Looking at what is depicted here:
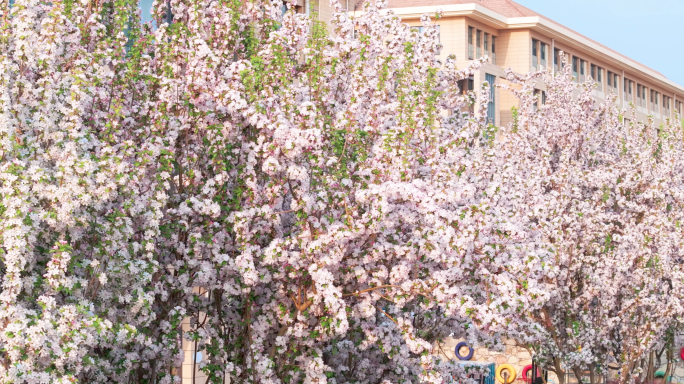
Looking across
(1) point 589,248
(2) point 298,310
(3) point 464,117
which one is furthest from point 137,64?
(1) point 589,248

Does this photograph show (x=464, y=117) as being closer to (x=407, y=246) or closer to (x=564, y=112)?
(x=407, y=246)

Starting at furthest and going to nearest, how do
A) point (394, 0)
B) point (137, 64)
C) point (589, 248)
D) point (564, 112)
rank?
point (394, 0)
point (564, 112)
point (589, 248)
point (137, 64)

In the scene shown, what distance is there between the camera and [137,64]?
1475 cm

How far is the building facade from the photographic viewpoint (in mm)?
57656

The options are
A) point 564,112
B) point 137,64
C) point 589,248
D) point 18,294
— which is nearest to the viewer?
point 18,294

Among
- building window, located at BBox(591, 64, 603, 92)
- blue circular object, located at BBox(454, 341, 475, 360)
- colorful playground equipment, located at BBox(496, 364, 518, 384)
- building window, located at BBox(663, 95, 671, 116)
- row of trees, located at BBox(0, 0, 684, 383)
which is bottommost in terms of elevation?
colorful playground equipment, located at BBox(496, 364, 518, 384)

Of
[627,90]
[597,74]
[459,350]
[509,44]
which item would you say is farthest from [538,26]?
[459,350]

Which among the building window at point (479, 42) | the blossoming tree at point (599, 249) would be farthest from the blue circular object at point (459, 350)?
Result: the building window at point (479, 42)

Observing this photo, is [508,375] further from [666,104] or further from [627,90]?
[666,104]

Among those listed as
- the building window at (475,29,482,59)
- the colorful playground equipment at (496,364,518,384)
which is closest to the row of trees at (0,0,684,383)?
the colorful playground equipment at (496,364,518,384)

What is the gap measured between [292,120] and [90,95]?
290 centimetres

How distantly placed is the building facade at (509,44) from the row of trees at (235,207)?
3907cm

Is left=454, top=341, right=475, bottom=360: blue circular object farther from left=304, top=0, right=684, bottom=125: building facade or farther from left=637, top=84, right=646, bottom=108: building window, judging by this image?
left=637, top=84, right=646, bottom=108: building window

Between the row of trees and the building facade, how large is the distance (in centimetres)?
3907
